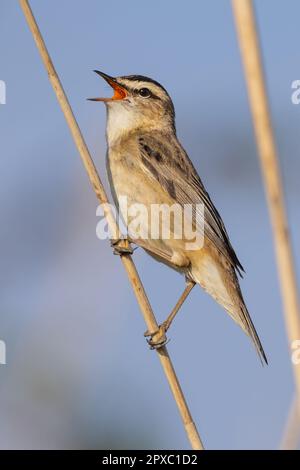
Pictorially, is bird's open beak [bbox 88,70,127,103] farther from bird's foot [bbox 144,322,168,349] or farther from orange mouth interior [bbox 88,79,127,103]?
bird's foot [bbox 144,322,168,349]

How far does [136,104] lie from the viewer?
5.61 meters

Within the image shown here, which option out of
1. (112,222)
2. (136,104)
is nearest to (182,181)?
(136,104)

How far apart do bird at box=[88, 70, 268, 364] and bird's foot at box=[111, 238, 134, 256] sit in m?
0.39

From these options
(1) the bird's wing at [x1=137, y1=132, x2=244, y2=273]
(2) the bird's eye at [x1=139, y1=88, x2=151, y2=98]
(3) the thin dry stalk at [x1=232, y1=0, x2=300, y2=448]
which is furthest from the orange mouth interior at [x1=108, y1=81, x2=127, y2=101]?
(3) the thin dry stalk at [x1=232, y1=0, x2=300, y2=448]

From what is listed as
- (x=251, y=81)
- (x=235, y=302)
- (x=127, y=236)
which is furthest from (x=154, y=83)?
(x=251, y=81)

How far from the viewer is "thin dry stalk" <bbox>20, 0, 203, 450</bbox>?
329 centimetres

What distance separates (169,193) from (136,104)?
0.92m

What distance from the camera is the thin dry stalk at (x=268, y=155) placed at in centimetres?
226

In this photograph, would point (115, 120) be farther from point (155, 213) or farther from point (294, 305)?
point (294, 305)

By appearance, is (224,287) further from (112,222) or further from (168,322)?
(112,222)

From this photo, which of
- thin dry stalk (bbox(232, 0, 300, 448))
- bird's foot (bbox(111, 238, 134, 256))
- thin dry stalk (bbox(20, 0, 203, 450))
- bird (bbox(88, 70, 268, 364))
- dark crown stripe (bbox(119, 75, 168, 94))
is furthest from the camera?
dark crown stripe (bbox(119, 75, 168, 94))

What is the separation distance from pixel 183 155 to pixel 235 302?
1299mm

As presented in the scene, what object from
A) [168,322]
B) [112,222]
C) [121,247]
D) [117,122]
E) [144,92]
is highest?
[144,92]

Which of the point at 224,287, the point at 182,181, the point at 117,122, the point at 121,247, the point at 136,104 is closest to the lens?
the point at 121,247
